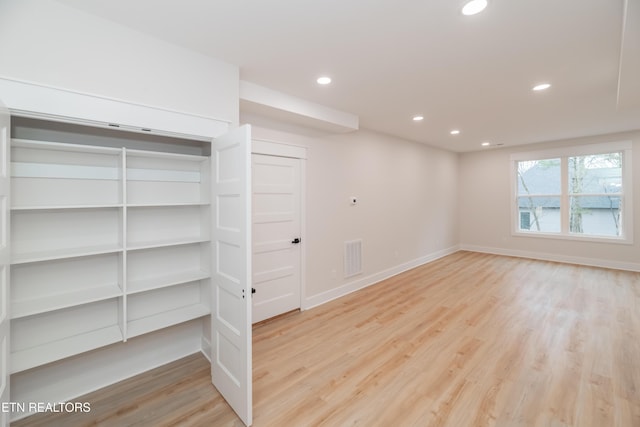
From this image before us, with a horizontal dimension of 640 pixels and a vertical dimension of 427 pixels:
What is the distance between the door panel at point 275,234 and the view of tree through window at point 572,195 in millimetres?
6282

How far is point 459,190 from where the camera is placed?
797 cm

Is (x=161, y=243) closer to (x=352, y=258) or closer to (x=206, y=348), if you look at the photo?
(x=206, y=348)

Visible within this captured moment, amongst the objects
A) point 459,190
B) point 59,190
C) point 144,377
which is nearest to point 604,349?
point 144,377

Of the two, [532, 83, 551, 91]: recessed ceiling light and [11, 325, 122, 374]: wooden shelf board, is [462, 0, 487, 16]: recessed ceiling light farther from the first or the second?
[11, 325, 122, 374]: wooden shelf board

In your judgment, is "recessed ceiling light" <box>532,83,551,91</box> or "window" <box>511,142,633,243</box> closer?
"recessed ceiling light" <box>532,83,551,91</box>

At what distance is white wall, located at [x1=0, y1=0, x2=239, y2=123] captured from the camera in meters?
1.67

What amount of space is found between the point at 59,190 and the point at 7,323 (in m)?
0.94

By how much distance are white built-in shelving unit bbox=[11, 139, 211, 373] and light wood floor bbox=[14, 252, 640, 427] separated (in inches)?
21.5

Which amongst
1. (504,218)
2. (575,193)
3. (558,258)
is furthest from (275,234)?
(575,193)

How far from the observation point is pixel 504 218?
7.18 metres

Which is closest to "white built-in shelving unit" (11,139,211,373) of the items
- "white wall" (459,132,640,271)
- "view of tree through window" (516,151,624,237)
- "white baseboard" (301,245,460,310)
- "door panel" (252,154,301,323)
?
"door panel" (252,154,301,323)

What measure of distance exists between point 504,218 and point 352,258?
4.97 m

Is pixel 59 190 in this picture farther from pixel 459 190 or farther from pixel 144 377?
pixel 459 190

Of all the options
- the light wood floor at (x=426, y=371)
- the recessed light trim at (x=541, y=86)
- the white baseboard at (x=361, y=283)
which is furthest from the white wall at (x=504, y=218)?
the recessed light trim at (x=541, y=86)
